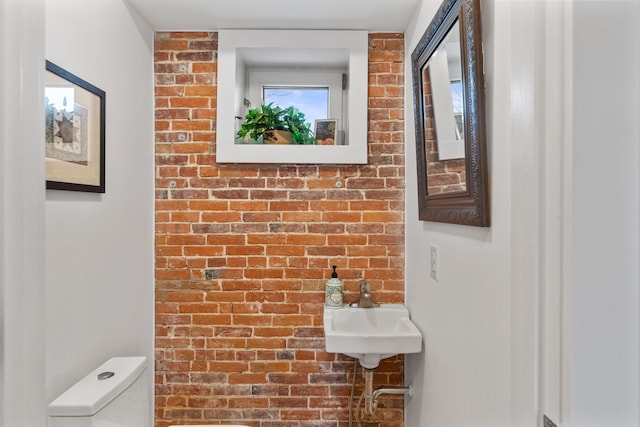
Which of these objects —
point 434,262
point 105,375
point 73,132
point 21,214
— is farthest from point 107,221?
point 434,262

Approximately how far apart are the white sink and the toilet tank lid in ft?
2.71

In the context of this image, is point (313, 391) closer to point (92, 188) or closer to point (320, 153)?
point (320, 153)

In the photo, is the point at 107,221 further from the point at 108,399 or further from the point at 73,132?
the point at 108,399

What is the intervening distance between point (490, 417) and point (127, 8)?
2261 mm

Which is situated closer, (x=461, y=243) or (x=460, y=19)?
(x=460, y=19)

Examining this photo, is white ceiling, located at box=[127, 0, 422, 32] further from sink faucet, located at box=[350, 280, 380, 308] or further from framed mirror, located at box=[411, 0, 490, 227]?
sink faucet, located at box=[350, 280, 380, 308]

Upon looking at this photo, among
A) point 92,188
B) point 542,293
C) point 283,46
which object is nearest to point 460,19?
point 542,293

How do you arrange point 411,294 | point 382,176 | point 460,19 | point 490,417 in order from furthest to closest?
point 382,176
point 411,294
point 460,19
point 490,417

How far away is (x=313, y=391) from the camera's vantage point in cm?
208

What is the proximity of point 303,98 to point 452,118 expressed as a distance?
117 cm

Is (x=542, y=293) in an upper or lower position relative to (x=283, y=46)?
lower

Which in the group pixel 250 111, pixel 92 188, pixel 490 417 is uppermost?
pixel 250 111

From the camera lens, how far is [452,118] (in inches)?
51.3

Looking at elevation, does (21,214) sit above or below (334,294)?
above
